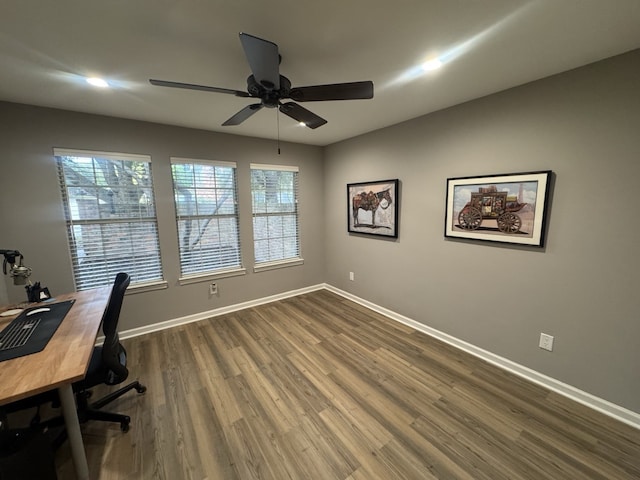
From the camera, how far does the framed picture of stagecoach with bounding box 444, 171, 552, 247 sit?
6.79 feet

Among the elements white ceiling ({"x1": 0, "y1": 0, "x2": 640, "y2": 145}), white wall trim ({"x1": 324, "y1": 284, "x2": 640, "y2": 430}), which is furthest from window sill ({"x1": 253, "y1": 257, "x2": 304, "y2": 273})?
white ceiling ({"x1": 0, "y1": 0, "x2": 640, "y2": 145})

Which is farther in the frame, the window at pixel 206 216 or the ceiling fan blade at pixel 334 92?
the window at pixel 206 216

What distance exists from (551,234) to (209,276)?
369 centimetres

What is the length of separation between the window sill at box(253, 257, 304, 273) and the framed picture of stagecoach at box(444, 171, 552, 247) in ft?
7.75

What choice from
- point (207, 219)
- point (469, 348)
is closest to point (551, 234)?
point (469, 348)

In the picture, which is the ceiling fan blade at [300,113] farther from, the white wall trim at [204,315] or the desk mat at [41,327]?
the white wall trim at [204,315]

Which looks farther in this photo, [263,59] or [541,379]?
[541,379]

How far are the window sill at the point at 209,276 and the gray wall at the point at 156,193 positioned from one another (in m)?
0.07

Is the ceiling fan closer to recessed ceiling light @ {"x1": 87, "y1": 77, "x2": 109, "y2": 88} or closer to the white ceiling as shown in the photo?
the white ceiling

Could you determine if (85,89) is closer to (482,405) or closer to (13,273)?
(13,273)

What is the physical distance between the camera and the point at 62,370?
1.22m

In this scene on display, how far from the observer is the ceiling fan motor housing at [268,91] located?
1.56m

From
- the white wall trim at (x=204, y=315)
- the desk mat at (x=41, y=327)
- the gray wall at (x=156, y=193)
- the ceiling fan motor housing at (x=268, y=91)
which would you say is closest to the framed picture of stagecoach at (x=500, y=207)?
the ceiling fan motor housing at (x=268, y=91)

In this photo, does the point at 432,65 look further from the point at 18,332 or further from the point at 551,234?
the point at 18,332
